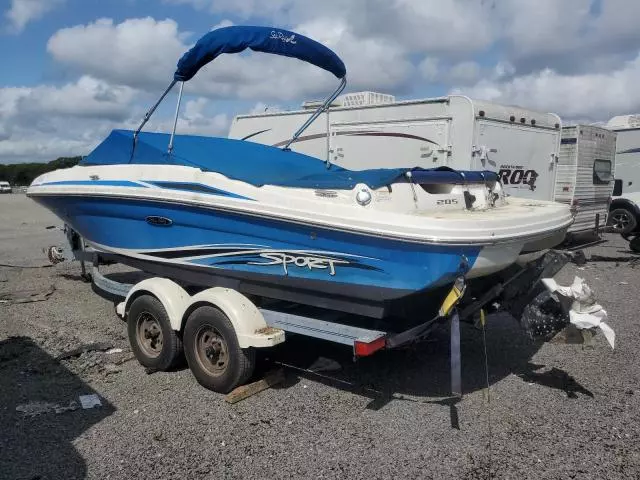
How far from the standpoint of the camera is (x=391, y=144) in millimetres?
9320

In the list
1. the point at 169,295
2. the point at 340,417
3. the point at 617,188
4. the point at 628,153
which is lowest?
the point at 340,417

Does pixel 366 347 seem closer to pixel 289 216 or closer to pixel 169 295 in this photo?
pixel 289 216

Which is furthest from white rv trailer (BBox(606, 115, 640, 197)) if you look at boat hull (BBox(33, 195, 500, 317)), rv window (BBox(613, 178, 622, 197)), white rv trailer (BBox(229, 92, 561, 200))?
boat hull (BBox(33, 195, 500, 317))

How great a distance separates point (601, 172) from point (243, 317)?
10425 mm

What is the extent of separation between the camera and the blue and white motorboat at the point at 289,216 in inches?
152

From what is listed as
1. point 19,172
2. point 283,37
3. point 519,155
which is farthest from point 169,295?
point 19,172

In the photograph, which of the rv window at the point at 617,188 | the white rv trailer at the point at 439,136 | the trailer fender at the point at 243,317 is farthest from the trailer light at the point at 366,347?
the rv window at the point at 617,188

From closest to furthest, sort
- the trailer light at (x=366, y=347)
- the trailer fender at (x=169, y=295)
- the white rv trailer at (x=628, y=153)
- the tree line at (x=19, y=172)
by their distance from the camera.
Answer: the trailer light at (x=366, y=347) → the trailer fender at (x=169, y=295) → the white rv trailer at (x=628, y=153) → the tree line at (x=19, y=172)

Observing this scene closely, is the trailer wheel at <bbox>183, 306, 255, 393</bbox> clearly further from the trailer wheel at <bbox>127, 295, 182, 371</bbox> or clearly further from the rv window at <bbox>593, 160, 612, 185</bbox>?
the rv window at <bbox>593, 160, 612, 185</bbox>

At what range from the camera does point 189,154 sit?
17.2 ft

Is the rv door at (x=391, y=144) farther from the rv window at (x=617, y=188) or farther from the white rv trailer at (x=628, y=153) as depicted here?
the white rv trailer at (x=628, y=153)

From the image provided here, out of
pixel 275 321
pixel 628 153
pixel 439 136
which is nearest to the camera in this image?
pixel 275 321

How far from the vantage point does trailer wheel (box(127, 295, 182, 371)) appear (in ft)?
16.6

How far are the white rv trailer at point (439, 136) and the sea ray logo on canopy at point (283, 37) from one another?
2464mm
